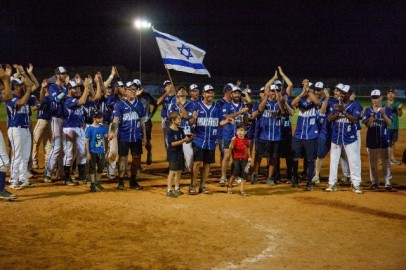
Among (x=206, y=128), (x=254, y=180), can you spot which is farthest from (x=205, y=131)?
(x=254, y=180)

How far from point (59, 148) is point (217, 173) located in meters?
4.61

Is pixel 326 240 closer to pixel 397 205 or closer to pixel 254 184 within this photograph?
pixel 397 205

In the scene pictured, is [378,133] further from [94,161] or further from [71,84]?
[71,84]

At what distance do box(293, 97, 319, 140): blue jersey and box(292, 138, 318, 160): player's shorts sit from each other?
0.12m

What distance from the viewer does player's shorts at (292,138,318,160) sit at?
12.3m

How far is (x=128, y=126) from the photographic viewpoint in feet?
39.2

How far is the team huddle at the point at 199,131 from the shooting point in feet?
38.0

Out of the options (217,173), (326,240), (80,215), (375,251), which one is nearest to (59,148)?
(80,215)

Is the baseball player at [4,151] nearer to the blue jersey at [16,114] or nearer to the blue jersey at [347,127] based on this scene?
the blue jersey at [16,114]

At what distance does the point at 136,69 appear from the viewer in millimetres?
74188

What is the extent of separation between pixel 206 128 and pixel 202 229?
337cm

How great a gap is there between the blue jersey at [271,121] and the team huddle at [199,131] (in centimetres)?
2

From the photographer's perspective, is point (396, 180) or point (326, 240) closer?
point (326, 240)

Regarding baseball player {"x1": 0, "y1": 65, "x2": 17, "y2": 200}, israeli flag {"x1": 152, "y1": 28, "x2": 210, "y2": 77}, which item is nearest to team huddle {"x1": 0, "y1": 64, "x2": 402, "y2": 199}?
baseball player {"x1": 0, "y1": 65, "x2": 17, "y2": 200}
